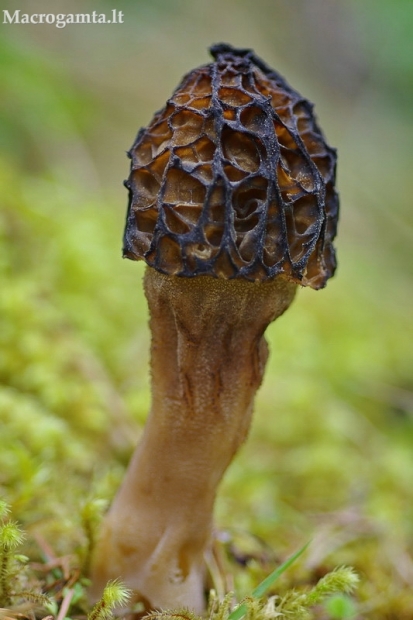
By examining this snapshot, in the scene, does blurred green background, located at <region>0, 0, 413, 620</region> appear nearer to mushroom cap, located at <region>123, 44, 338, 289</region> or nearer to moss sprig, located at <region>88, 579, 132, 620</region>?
moss sprig, located at <region>88, 579, 132, 620</region>

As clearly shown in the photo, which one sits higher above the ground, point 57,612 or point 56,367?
point 56,367

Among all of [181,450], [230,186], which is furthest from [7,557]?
[230,186]

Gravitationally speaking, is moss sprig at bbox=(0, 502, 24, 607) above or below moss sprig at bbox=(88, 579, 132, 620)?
above

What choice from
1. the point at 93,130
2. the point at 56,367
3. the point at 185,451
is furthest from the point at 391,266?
the point at 185,451

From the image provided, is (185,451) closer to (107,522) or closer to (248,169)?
(107,522)

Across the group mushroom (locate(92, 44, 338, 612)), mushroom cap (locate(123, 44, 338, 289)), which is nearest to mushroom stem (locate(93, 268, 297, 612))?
mushroom (locate(92, 44, 338, 612))

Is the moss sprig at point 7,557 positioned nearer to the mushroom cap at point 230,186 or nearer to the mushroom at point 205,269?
the mushroom at point 205,269
